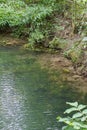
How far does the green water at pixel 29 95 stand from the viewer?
7.07m

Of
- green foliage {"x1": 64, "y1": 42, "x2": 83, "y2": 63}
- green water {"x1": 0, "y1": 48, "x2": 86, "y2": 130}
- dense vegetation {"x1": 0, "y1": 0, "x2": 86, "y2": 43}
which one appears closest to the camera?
green water {"x1": 0, "y1": 48, "x2": 86, "y2": 130}

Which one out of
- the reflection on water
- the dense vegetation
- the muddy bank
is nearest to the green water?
the reflection on water

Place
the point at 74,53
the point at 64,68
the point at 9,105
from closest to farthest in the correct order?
the point at 9,105
the point at 64,68
the point at 74,53

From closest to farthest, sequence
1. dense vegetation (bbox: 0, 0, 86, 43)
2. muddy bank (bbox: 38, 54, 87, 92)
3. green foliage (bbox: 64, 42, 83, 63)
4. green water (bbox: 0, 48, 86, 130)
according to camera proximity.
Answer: green water (bbox: 0, 48, 86, 130), muddy bank (bbox: 38, 54, 87, 92), green foliage (bbox: 64, 42, 83, 63), dense vegetation (bbox: 0, 0, 86, 43)

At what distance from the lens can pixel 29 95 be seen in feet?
28.8

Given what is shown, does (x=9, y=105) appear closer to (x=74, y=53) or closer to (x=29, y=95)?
(x=29, y=95)

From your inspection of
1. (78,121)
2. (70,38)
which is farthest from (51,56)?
(78,121)

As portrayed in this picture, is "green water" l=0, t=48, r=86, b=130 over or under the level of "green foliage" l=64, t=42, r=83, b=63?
under

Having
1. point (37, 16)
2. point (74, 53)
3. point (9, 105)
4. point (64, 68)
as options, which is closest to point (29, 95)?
point (9, 105)

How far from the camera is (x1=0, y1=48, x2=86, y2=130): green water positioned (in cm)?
707

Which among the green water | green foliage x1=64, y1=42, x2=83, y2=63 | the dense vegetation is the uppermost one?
the dense vegetation

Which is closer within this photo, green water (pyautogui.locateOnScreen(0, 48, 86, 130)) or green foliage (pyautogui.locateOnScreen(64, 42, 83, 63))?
green water (pyautogui.locateOnScreen(0, 48, 86, 130))

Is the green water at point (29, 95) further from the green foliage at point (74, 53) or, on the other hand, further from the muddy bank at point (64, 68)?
the green foliage at point (74, 53)

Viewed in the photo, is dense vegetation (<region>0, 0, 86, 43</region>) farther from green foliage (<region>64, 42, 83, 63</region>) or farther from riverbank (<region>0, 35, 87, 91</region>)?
green foliage (<region>64, 42, 83, 63</region>)
